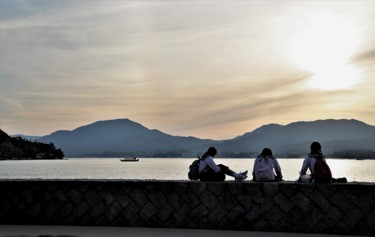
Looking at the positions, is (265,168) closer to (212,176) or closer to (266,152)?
(266,152)

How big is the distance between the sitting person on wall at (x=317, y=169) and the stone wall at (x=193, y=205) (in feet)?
0.97

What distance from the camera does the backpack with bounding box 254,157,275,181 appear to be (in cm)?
1079

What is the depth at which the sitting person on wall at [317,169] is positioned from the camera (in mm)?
10039

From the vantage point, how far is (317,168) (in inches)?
400

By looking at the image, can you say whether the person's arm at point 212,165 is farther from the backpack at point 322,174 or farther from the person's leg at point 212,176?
the backpack at point 322,174

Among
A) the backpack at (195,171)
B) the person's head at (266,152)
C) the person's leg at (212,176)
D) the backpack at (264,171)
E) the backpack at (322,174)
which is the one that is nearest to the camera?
the backpack at (322,174)

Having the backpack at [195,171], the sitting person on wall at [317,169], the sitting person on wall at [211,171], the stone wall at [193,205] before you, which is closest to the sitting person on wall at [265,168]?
the sitting person on wall at [211,171]

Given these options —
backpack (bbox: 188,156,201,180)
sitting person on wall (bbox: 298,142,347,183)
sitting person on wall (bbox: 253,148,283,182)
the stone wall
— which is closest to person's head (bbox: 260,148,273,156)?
sitting person on wall (bbox: 253,148,283,182)

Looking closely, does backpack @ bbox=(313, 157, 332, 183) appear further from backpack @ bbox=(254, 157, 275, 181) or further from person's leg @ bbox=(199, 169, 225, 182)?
person's leg @ bbox=(199, 169, 225, 182)

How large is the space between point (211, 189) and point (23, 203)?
4378 millimetres

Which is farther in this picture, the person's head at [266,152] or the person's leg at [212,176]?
the person's head at [266,152]

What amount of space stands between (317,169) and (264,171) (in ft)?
4.02

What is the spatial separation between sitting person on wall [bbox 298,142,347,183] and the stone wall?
297 mm

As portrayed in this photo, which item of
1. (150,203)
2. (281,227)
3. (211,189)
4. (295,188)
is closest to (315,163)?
(295,188)
